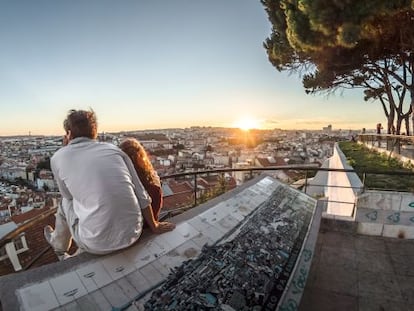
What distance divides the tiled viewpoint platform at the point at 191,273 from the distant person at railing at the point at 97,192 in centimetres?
10

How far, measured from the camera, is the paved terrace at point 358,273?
240cm

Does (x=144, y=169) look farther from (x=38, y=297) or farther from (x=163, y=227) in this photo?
(x=38, y=297)

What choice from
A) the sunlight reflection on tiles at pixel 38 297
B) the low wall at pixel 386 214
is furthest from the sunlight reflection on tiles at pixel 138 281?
the low wall at pixel 386 214

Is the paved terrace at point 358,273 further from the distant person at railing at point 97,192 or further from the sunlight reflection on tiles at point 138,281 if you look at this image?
the distant person at railing at point 97,192

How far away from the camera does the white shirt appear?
1.54 metres

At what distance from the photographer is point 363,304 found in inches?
93.4

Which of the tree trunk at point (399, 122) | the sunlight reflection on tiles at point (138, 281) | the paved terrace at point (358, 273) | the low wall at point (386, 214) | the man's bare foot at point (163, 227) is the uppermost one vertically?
the tree trunk at point (399, 122)

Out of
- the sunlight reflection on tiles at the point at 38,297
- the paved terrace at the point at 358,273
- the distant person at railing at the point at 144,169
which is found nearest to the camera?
the sunlight reflection on tiles at the point at 38,297

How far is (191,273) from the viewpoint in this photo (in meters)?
1.42

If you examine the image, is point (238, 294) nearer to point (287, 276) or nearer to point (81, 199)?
point (287, 276)

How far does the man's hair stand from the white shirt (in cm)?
15

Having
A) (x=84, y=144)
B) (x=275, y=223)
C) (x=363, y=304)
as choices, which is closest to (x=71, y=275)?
(x=84, y=144)

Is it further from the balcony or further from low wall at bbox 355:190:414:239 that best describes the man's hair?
low wall at bbox 355:190:414:239

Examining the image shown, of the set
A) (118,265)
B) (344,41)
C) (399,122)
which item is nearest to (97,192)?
(118,265)
